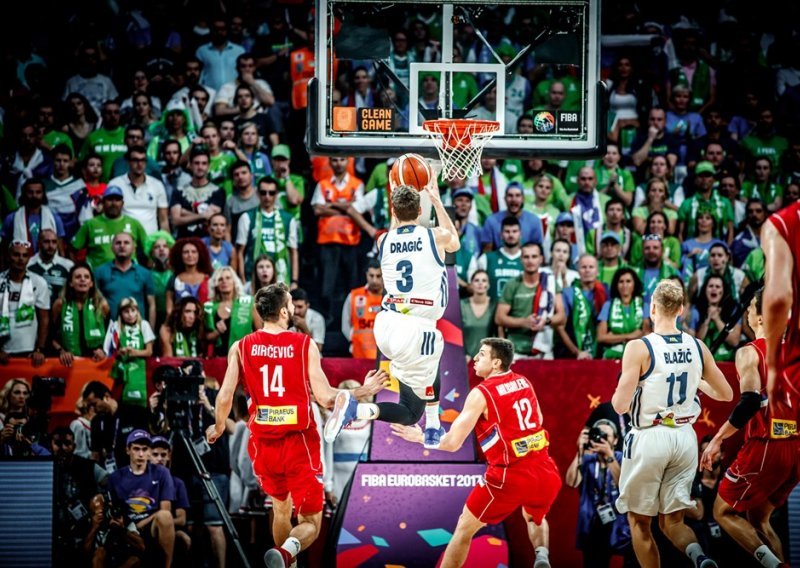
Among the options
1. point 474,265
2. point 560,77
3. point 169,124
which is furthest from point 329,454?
point 560,77

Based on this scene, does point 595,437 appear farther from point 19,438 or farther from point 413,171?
point 19,438

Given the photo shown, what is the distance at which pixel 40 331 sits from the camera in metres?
10.7

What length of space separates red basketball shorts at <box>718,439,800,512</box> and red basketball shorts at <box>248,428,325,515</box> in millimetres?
3209

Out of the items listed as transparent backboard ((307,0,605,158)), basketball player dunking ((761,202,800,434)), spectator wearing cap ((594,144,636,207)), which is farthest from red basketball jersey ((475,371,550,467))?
spectator wearing cap ((594,144,636,207))

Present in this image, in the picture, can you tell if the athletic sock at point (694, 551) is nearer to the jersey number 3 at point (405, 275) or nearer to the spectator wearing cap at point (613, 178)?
the jersey number 3 at point (405, 275)

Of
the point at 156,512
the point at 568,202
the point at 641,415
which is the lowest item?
the point at 156,512

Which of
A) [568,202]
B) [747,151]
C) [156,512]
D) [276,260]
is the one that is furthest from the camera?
[747,151]

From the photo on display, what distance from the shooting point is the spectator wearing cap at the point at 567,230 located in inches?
457

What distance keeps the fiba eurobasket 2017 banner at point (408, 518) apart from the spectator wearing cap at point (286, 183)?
3.71m

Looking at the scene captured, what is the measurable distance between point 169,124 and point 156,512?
15.8ft

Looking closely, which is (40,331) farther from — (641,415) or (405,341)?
(641,415)

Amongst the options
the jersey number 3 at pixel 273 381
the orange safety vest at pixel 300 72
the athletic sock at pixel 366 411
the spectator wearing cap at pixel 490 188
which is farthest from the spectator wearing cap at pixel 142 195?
the athletic sock at pixel 366 411

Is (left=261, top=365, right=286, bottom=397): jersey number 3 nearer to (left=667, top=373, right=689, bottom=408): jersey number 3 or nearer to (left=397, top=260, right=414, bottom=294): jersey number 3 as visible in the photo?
(left=397, top=260, right=414, bottom=294): jersey number 3

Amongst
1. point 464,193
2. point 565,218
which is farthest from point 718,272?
point 464,193
